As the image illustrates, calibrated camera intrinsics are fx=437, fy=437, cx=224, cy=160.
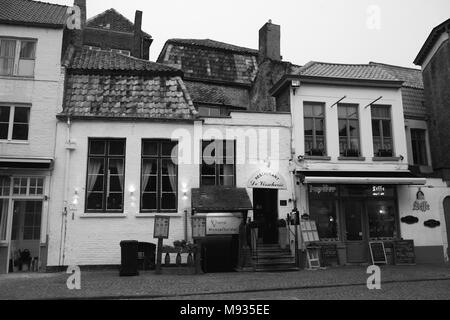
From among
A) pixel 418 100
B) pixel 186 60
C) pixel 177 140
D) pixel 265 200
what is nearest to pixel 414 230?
pixel 265 200

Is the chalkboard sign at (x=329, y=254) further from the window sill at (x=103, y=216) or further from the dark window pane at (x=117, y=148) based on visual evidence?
the dark window pane at (x=117, y=148)

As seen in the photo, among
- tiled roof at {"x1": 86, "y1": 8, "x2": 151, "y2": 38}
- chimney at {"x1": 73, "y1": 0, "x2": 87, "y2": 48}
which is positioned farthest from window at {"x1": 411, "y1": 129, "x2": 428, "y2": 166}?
tiled roof at {"x1": 86, "y1": 8, "x2": 151, "y2": 38}

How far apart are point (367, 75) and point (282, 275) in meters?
Result: 9.92

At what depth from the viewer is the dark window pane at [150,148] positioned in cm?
1644

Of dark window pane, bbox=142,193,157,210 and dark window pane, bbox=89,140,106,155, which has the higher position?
dark window pane, bbox=89,140,106,155

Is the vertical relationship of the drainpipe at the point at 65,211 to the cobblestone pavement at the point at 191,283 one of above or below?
above

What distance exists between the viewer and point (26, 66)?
1628cm

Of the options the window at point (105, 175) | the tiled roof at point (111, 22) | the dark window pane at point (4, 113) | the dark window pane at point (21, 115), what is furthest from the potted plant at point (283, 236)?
the tiled roof at point (111, 22)

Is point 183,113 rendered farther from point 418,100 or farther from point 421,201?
point 418,100

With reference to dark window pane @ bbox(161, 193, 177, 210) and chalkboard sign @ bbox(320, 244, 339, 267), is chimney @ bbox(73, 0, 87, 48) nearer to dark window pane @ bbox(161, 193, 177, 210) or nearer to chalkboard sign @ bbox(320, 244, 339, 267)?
dark window pane @ bbox(161, 193, 177, 210)

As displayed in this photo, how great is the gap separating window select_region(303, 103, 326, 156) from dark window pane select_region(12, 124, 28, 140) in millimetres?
10708

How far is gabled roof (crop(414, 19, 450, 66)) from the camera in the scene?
1969 cm

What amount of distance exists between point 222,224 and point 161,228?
10.4ft

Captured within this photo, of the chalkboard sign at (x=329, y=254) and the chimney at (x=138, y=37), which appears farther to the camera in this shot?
the chimney at (x=138, y=37)
